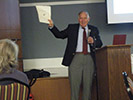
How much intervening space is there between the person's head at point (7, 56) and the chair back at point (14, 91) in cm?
22

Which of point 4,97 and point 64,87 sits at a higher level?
point 4,97

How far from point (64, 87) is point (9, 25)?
1.39 meters

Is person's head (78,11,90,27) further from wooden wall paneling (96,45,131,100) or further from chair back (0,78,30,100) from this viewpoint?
chair back (0,78,30,100)

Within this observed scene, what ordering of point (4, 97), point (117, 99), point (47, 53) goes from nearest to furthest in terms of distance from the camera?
point (4, 97) → point (117, 99) → point (47, 53)

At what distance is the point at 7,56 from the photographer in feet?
5.05

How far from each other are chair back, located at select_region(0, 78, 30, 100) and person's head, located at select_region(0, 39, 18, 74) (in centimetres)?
22

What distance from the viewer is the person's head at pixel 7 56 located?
4.99ft

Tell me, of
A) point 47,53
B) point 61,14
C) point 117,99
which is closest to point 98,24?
point 61,14

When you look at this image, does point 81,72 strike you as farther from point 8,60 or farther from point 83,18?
point 8,60

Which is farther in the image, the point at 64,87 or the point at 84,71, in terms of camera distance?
the point at 64,87

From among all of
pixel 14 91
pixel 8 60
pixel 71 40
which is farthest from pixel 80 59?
pixel 14 91

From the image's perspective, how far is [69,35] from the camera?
3.36 metres

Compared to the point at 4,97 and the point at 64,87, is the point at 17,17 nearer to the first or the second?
the point at 64,87

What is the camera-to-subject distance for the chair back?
1.27 metres
